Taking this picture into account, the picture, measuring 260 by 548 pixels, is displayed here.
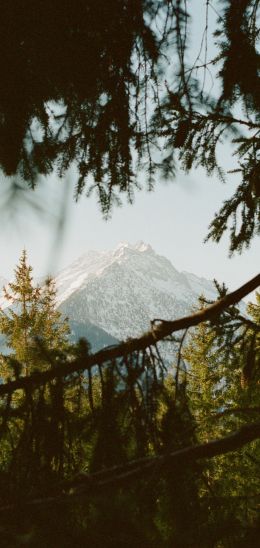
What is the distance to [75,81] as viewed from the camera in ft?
6.74

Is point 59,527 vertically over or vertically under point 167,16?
under

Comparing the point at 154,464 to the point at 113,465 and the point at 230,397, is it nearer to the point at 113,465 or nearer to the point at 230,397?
the point at 113,465

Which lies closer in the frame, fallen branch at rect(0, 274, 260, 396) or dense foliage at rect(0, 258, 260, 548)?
dense foliage at rect(0, 258, 260, 548)

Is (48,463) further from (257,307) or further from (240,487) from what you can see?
(240,487)

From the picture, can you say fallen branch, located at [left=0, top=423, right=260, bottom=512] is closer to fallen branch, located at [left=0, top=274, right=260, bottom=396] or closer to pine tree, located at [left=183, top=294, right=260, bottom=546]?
pine tree, located at [left=183, top=294, right=260, bottom=546]

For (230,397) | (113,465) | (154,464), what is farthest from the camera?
(230,397)

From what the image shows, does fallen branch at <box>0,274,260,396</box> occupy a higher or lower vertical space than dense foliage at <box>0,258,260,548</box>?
higher

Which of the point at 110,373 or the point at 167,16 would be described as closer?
the point at 110,373

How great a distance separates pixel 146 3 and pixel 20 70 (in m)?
1.12

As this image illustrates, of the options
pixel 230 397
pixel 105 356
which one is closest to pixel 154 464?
pixel 105 356

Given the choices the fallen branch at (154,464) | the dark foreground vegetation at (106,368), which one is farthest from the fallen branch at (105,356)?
the fallen branch at (154,464)

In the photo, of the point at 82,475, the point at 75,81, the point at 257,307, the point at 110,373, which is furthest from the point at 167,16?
the point at 257,307

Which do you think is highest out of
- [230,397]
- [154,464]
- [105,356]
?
[230,397]

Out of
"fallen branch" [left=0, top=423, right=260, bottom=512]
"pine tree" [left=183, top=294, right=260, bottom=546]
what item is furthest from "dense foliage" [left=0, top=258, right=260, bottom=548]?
"pine tree" [left=183, top=294, right=260, bottom=546]
